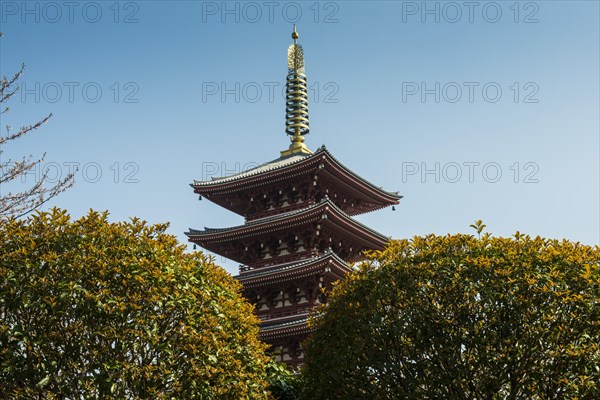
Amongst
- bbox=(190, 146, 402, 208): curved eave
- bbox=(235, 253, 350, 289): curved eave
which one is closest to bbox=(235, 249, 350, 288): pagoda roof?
bbox=(235, 253, 350, 289): curved eave

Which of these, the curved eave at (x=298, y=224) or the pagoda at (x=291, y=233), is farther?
the curved eave at (x=298, y=224)

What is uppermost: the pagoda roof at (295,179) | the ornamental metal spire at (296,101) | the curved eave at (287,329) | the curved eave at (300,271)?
the ornamental metal spire at (296,101)

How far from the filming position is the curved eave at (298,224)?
39.7 metres

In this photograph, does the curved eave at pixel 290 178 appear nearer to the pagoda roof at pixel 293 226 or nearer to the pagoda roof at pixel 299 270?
the pagoda roof at pixel 293 226

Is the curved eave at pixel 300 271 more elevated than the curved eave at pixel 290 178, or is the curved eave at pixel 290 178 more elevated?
the curved eave at pixel 290 178

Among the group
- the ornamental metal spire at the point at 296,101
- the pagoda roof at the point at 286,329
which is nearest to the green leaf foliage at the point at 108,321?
the pagoda roof at the point at 286,329

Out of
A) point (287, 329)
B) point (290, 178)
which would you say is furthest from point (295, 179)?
point (287, 329)

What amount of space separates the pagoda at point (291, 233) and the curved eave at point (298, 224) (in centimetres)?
5

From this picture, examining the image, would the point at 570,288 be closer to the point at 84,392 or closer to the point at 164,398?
the point at 164,398

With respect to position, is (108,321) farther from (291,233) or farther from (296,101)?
(296,101)

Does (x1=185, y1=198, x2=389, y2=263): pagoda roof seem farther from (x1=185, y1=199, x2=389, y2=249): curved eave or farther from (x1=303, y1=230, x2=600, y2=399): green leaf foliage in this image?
(x1=303, y1=230, x2=600, y2=399): green leaf foliage

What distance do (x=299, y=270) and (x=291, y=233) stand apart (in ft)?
11.4

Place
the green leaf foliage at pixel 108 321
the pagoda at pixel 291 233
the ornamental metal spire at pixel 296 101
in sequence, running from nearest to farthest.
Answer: the green leaf foliage at pixel 108 321, the pagoda at pixel 291 233, the ornamental metal spire at pixel 296 101

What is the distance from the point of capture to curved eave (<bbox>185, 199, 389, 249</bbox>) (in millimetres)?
39716
